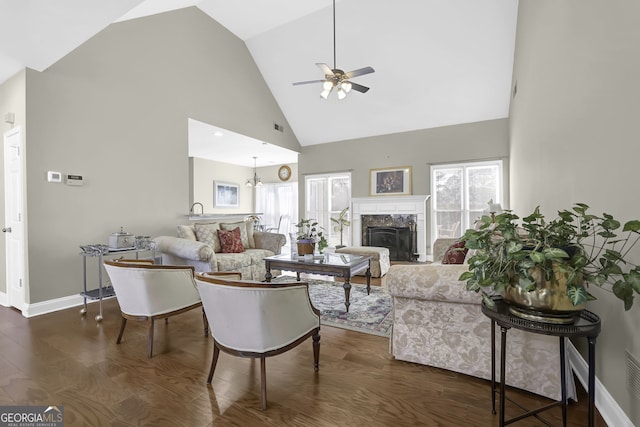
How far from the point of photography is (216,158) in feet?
28.7

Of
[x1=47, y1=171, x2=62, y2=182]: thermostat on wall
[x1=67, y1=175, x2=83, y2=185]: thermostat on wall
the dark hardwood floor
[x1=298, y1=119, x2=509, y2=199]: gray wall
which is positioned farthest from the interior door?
[x1=298, y1=119, x2=509, y2=199]: gray wall

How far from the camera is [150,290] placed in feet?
7.62

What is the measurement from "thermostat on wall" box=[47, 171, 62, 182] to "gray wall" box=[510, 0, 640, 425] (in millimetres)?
4838

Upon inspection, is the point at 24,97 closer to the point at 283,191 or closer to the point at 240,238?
the point at 240,238

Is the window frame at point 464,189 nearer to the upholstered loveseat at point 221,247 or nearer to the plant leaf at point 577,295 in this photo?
the upholstered loveseat at point 221,247

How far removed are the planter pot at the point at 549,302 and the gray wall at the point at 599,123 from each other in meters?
0.37

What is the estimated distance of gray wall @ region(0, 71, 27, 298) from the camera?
3191mm

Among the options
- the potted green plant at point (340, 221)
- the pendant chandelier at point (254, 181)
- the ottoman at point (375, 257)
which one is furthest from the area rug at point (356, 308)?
the pendant chandelier at point (254, 181)

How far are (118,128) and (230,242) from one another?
84.9 inches

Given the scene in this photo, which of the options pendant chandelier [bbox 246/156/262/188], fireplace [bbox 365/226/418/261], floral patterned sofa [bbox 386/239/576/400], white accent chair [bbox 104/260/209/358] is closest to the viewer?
floral patterned sofa [bbox 386/239/576/400]

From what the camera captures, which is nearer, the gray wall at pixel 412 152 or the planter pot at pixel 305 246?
the planter pot at pixel 305 246

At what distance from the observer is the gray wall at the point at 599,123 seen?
1354 millimetres

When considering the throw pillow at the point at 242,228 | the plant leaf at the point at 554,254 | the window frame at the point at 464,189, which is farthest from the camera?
the window frame at the point at 464,189

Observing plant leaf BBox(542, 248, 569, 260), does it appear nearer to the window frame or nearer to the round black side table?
the round black side table
